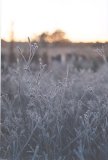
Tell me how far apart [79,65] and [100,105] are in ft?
23.7

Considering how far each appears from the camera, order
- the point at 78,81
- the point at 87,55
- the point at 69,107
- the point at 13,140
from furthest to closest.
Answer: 1. the point at 87,55
2. the point at 78,81
3. the point at 69,107
4. the point at 13,140

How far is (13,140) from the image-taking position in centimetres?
328

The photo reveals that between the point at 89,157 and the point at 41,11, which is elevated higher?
the point at 41,11

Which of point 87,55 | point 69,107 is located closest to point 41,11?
point 69,107

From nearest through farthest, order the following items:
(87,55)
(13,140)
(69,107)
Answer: (13,140) → (69,107) → (87,55)

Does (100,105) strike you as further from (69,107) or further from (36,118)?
(36,118)

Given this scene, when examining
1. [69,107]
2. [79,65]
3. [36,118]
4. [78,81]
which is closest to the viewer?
[36,118]

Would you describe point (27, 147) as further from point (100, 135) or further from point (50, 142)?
point (100, 135)

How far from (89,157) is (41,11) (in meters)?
2.77

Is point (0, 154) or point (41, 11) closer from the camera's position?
A: point (0, 154)

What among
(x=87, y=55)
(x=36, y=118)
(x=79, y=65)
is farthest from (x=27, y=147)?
(x=87, y=55)

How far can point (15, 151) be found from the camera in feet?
10.5

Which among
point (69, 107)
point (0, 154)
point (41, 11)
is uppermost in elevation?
point (41, 11)

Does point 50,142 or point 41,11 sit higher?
point 41,11
